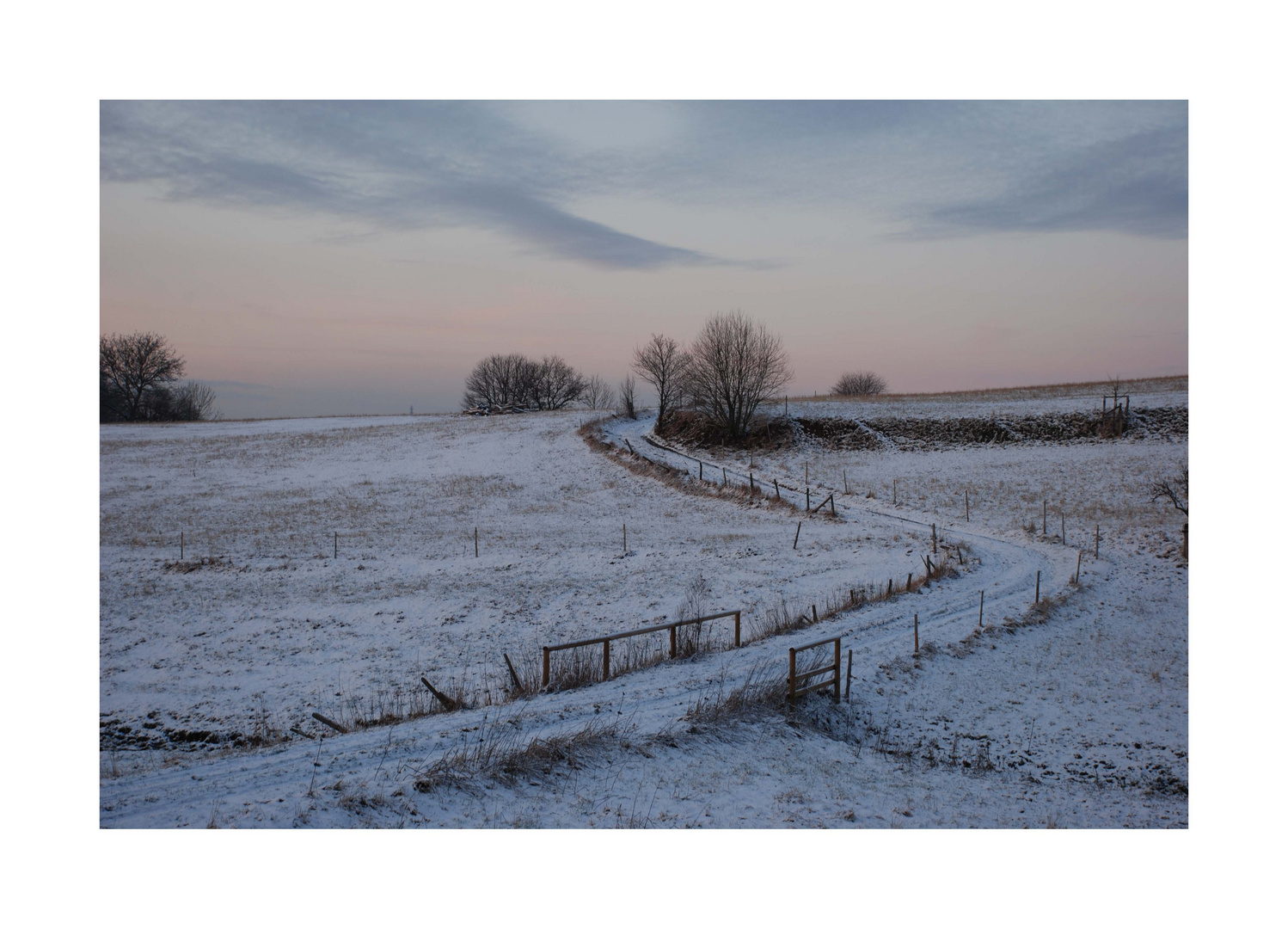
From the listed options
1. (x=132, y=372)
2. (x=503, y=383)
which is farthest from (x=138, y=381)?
(x=503, y=383)

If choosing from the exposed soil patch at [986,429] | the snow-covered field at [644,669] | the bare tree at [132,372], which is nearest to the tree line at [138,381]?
the bare tree at [132,372]

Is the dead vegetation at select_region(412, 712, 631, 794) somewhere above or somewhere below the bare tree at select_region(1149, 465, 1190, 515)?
below

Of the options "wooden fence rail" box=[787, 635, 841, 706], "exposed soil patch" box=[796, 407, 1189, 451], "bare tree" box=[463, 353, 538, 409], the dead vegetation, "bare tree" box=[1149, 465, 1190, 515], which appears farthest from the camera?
"bare tree" box=[463, 353, 538, 409]

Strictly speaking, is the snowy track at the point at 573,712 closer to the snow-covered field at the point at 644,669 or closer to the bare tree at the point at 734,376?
the snow-covered field at the point at 644,669

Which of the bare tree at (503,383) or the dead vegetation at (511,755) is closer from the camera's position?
the dead vegetation at (511,755)

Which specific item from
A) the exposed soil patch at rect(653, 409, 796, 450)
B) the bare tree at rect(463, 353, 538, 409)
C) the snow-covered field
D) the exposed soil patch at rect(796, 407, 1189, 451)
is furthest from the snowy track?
the bare tree at rect(463, 353, 538, 409)

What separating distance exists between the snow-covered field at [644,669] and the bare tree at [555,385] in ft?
267

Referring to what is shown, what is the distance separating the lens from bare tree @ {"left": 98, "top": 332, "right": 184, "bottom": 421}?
73938mm

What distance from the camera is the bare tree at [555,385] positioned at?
124812 millimetres

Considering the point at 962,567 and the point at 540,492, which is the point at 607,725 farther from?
Result: the point at 540,492

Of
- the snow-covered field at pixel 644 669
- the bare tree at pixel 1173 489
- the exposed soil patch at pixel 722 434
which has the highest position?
the exposed soil patch at pixel 722 434

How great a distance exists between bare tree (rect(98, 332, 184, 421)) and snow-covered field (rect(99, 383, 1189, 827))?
3884cm

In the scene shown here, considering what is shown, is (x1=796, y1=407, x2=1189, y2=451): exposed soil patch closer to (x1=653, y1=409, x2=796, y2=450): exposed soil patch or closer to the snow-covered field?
(x1=653, y1=409, x2=796, y2=450): exposed soil patch

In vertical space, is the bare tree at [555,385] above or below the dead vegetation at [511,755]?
above
